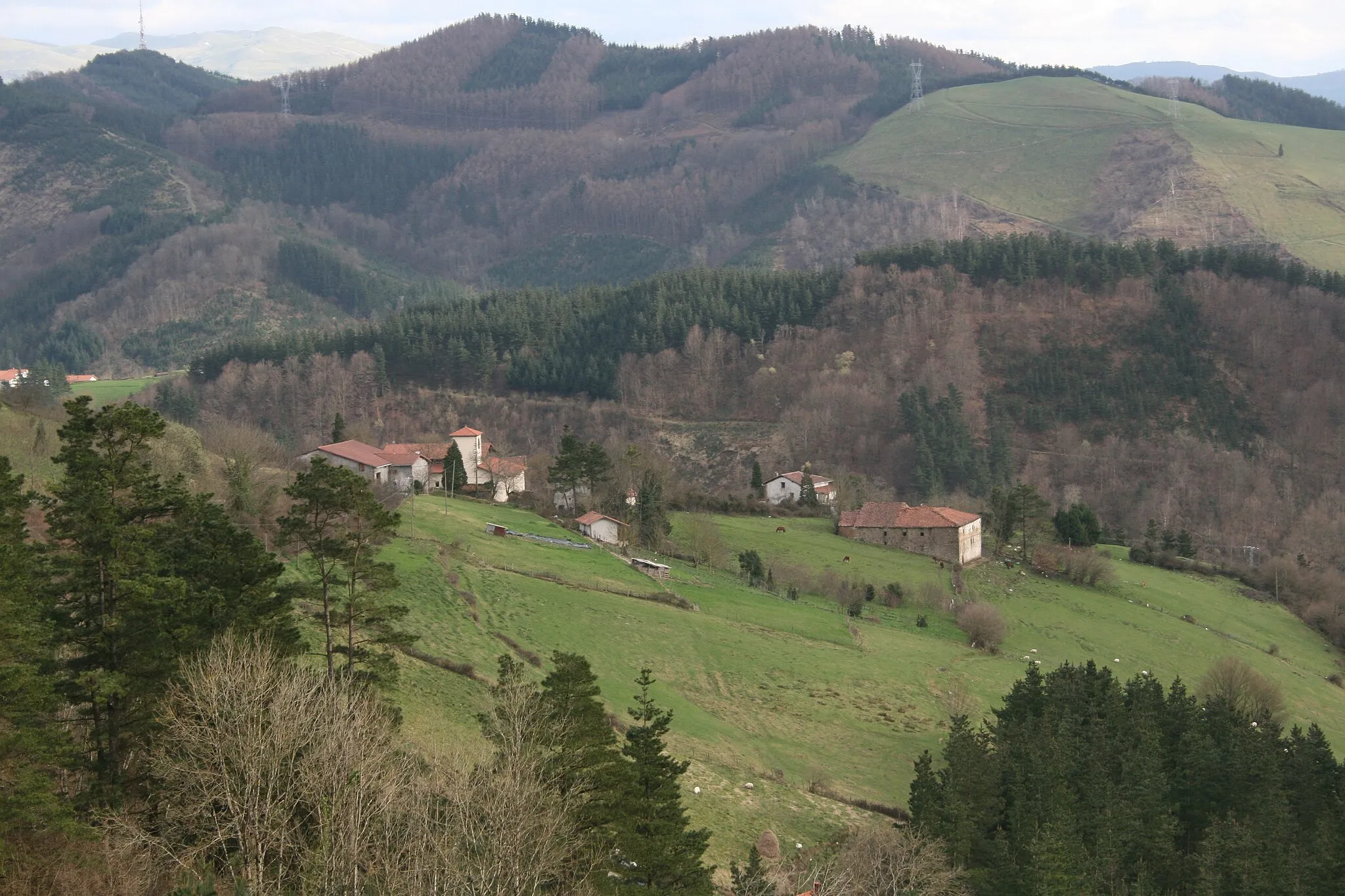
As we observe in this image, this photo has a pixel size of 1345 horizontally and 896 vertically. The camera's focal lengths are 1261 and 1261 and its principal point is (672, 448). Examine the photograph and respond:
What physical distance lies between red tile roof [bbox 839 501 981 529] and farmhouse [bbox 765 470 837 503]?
917 centimetres

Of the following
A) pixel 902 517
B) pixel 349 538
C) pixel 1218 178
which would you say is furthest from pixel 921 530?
pixel 1218 178

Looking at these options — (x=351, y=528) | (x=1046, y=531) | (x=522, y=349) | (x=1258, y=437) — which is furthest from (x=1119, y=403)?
(x=351, y=528)

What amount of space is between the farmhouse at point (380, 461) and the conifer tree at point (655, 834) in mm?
48046

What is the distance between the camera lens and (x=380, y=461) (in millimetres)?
73875

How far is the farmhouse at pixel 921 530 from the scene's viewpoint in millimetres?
70312

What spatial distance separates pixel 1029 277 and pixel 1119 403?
18.4 m

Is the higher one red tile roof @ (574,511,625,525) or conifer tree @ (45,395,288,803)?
conifer tree @ (45,395,288,803)

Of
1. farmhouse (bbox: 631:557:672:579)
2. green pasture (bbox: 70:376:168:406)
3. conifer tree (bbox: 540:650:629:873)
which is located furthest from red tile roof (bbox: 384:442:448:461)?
conifer tree (bbox: 540:650:629:873)

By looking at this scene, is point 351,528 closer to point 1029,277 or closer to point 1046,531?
point 1046,531

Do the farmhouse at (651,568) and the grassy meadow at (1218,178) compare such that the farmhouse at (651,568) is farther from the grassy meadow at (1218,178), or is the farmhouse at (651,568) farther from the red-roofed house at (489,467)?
the grassy meadow at (1218,178)

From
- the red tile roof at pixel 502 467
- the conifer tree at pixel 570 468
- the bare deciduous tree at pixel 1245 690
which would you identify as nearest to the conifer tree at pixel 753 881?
the bare deciduous tree at pixel 1245 690

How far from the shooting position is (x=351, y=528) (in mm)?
27406

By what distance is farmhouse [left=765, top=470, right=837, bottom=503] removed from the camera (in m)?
85.1

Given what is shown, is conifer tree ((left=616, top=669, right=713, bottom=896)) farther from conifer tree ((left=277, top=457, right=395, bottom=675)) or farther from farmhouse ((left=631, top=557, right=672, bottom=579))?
farmhouse ((left=631, top=557, right=672, bottom=579))
